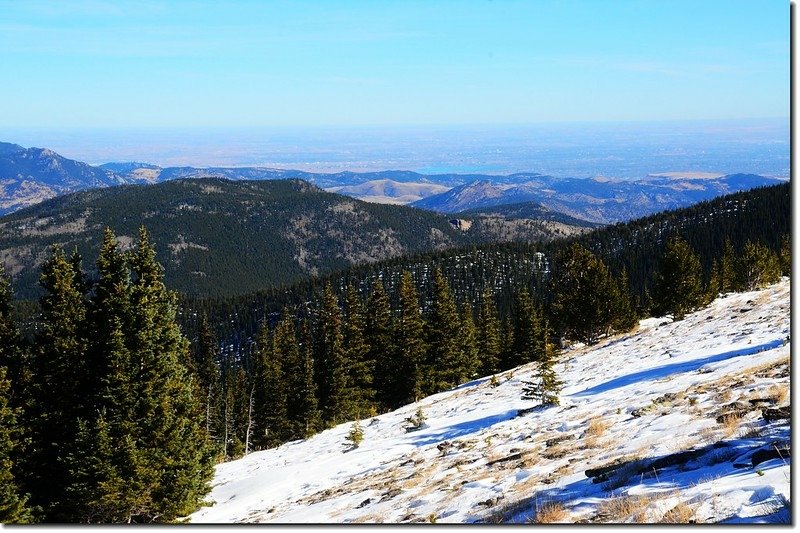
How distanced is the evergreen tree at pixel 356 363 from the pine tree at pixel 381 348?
1.05 meters

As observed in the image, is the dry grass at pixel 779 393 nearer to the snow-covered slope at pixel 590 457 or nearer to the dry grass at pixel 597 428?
the snow-covered slope at pixel 590 457

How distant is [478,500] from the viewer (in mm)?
9820

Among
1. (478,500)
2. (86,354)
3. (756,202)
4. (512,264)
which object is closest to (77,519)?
(86,354)

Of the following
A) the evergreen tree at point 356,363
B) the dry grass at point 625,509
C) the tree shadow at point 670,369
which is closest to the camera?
the dry grass at point 625,509

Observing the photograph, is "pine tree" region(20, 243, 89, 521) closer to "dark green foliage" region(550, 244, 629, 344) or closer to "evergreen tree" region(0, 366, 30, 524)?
"evergreen tree" region(0, 366, 30, 524)

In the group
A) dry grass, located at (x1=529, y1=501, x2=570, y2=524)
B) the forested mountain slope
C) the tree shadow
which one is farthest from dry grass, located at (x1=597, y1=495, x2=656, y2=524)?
the forested mountain slope

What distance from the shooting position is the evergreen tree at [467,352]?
170 feet

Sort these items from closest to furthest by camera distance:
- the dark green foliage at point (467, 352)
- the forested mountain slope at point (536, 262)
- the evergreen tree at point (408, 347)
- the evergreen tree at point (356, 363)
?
1. the evergreen tree at point (356, 363)
2. the evergreen tree at point (408, 347)
3. the dark green foliage at point (467, 352)
4. the forested mountain slope at point (536, 262)

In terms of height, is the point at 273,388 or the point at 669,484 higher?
the point at 669,484

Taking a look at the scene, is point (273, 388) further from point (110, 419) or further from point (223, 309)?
point (223, 309)

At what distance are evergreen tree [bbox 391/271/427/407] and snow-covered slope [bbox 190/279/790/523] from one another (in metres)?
20.9

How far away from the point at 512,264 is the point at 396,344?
143 m

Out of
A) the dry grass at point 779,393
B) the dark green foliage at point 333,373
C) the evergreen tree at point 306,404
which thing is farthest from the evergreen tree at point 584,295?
the dry grass at point 779,393

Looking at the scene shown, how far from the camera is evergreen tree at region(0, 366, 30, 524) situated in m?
15.0
